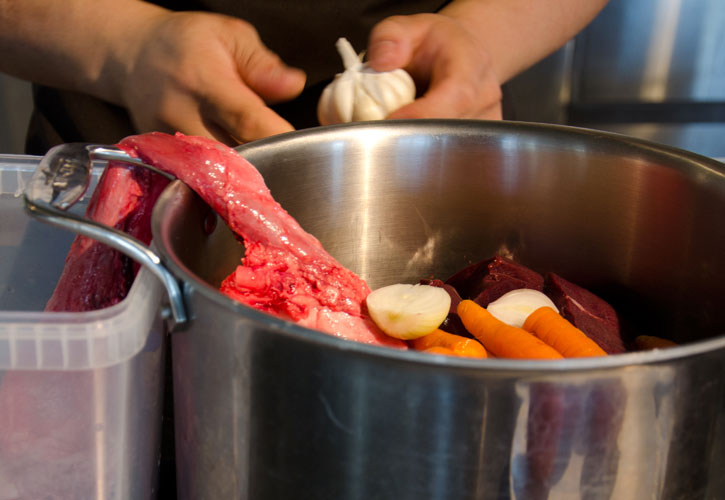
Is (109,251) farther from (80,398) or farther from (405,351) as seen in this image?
(405,351)

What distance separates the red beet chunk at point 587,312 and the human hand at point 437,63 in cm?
25

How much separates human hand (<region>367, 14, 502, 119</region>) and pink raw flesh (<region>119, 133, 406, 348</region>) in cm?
28

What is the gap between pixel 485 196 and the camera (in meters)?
0.78

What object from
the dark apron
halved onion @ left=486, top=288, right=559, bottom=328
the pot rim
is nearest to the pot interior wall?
halved onion @ left=486, top=288, right=559, bottom=328

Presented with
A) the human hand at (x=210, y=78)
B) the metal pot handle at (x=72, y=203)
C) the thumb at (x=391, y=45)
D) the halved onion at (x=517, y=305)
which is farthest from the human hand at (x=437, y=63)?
the metal pot handle at (x=72, y=203)

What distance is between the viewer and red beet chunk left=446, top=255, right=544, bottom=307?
70cm

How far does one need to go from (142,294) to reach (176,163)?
14cm

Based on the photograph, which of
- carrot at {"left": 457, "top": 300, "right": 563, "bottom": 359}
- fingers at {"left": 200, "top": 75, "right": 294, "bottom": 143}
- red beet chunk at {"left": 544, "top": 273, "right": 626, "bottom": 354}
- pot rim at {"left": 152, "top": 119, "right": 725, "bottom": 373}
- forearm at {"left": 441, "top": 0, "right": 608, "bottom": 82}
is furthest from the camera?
forearm at {"left": 441, "top": 0, "right": 608, "bottom": 82}

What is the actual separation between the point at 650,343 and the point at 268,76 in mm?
496

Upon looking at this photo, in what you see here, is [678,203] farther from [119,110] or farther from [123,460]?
[119,110]

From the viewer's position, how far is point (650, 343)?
0.68 meters

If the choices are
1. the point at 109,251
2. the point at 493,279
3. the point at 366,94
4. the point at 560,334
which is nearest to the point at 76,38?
the point at 366,94

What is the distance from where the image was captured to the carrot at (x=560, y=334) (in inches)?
22.0

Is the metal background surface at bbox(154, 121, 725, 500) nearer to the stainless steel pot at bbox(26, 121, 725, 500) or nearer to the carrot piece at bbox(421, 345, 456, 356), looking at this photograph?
the stainless steel pot at bbox(26, 121, 725, 500)
